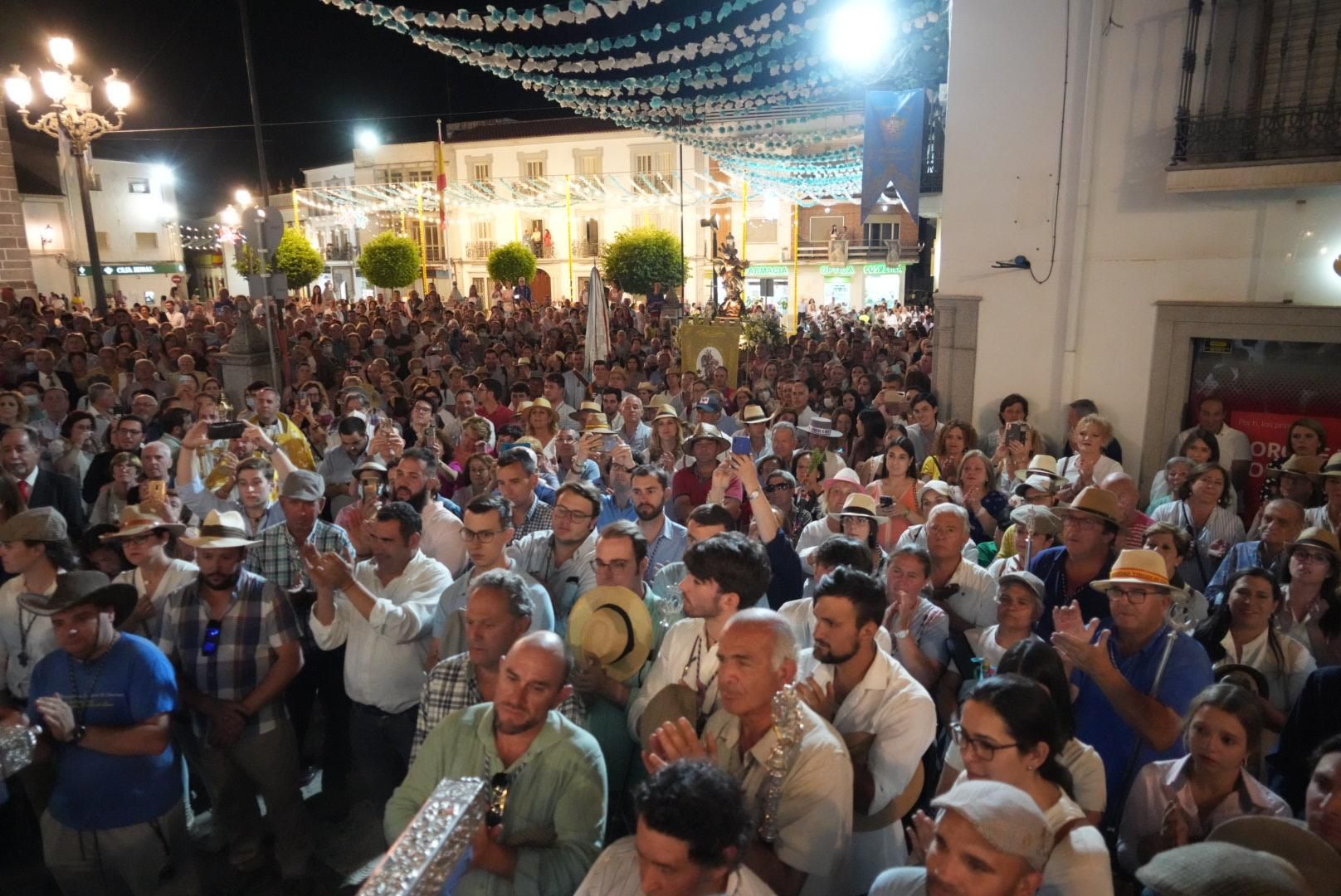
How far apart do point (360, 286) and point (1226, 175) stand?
170 ft

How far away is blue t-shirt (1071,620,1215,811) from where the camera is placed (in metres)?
3.23

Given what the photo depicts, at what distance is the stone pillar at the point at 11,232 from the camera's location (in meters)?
17.9

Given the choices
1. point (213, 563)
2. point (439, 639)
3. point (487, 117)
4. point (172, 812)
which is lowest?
point (172, 812)

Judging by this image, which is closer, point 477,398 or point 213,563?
point 213,563

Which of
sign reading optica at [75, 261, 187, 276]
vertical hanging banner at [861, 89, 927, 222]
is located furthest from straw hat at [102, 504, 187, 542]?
sign reading optica at [75, 261, 187, 276]

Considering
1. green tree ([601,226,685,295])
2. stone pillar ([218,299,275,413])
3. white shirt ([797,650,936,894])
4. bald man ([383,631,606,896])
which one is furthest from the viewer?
green tree ([601,226,685,295])

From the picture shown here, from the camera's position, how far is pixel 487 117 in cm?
4791

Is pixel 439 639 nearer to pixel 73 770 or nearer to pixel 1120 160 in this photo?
pixel 73 770

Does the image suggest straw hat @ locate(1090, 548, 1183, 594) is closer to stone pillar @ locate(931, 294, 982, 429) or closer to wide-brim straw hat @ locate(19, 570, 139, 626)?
wide-brim straw hat @ locate(19, 570, 139, 626)

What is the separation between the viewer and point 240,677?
3910mm

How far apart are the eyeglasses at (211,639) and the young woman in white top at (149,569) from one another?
0.47 metres

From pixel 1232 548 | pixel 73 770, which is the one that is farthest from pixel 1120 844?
pixel 73 770

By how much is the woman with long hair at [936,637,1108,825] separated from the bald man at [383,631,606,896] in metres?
1.28

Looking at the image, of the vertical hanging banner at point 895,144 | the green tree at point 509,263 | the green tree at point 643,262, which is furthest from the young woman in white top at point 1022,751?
the green tree at point 509,263
